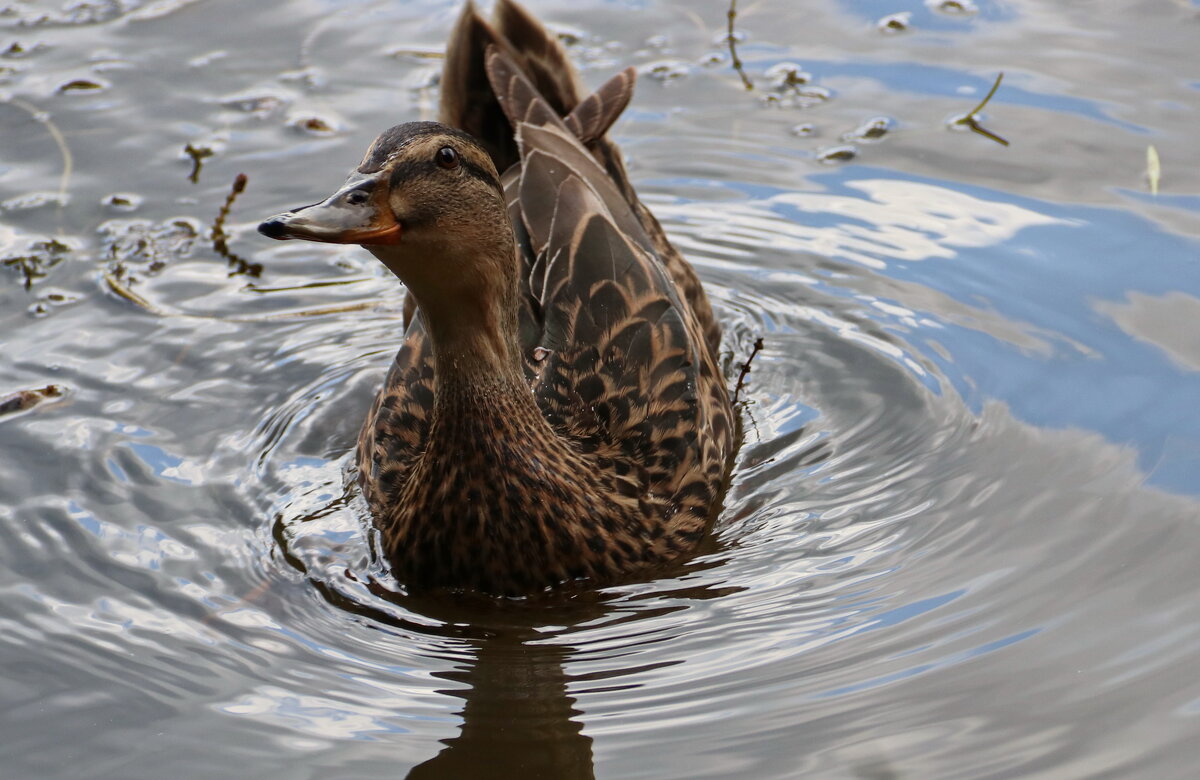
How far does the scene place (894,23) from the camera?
838 cm

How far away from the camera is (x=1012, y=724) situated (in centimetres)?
392

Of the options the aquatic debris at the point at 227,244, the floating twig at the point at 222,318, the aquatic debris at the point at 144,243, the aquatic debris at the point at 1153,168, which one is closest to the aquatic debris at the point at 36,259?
the aquatic debris at the point at 144,243

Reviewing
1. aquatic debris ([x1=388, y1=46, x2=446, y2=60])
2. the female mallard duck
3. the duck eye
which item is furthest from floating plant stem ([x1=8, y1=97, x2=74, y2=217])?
the duck eye

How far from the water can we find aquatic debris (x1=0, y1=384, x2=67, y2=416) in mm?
48

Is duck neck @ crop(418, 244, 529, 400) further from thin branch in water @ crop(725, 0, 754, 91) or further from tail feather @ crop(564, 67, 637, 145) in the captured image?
thin branch in water @ crop(725, 0, 754, 91)

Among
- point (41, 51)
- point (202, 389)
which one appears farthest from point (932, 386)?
point (41, 51)

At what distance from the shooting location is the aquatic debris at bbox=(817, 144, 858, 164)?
7258 millimetres

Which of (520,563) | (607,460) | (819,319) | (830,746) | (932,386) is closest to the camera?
(830,746)

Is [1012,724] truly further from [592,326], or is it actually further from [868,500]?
[592,326]

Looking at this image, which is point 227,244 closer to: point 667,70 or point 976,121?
point 667,70

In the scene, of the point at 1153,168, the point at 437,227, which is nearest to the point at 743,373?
the point at 437,227

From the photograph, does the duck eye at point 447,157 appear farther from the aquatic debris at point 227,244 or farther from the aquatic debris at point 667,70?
the aquatic debris at point 667,70

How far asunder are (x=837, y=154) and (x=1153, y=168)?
4.67 feet

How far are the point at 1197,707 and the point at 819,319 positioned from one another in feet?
8.40
